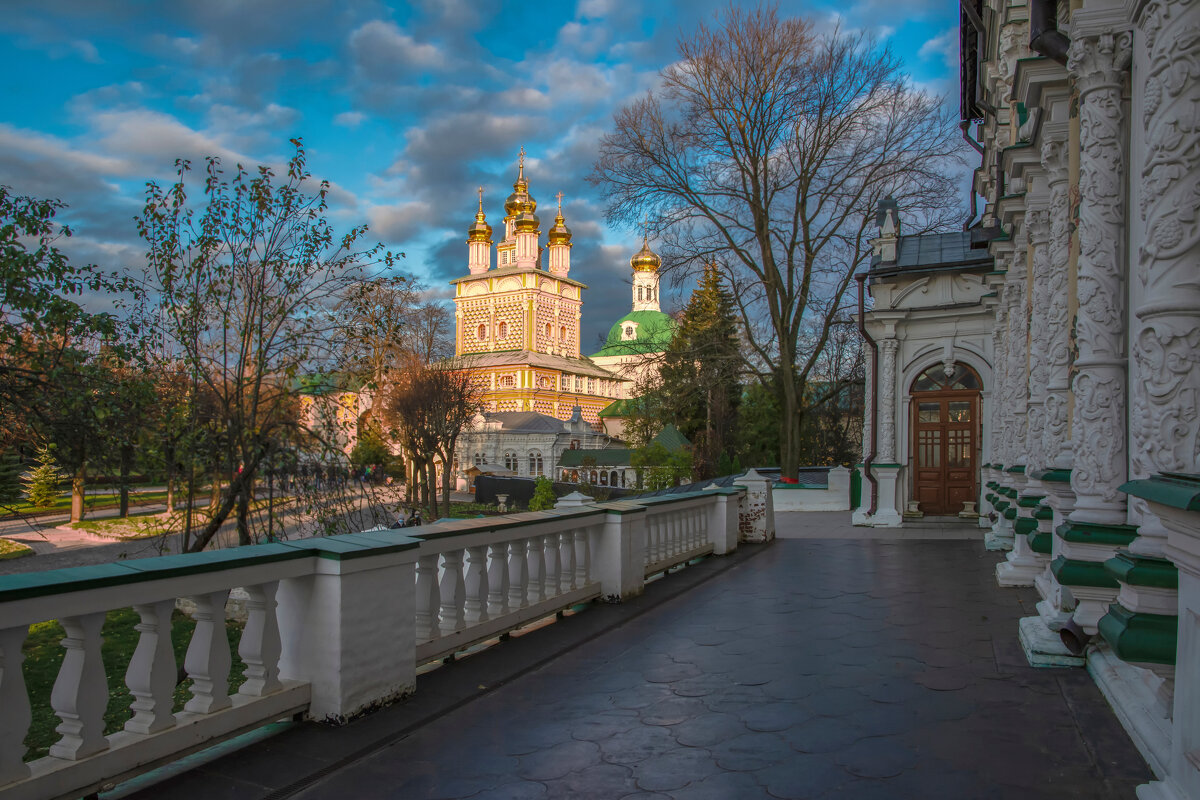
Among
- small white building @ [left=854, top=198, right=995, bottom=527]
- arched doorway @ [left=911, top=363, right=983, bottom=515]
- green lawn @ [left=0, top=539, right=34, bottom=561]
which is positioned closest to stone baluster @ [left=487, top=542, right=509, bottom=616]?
small white building @ [left=854, top=198, right=995, bottom=527]

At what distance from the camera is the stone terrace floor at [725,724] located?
3547 mm

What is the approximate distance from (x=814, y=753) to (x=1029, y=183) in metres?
6.43

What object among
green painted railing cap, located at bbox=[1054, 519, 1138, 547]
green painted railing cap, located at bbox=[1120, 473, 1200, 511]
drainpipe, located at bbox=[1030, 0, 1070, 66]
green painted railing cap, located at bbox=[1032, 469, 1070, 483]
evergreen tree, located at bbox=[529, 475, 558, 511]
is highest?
drainpipe, located at bbox=[1030, 0, 1070, 66]

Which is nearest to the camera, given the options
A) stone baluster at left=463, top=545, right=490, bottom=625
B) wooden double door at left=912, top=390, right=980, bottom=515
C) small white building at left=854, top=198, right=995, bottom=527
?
stone baluster at left=463, top=545, right=490, bottom=625

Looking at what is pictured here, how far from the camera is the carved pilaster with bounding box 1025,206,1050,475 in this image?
7.59 meters

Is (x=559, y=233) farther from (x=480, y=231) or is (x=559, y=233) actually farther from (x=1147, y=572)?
(x=1147, y=572)

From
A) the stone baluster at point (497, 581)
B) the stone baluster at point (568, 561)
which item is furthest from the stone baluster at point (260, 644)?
the stone baluster at point (568, 561)

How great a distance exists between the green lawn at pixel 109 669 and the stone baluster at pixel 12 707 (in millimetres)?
4153

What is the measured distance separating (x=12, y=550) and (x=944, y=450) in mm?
22227

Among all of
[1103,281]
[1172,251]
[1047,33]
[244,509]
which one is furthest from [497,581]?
[1047,33]

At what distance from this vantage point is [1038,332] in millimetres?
7828

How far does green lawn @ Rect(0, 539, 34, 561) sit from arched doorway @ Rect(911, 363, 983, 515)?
2087cm

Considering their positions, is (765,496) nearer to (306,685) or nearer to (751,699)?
(751,699)

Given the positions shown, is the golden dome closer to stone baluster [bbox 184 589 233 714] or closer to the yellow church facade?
the yellow church facade
